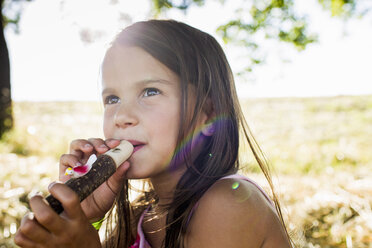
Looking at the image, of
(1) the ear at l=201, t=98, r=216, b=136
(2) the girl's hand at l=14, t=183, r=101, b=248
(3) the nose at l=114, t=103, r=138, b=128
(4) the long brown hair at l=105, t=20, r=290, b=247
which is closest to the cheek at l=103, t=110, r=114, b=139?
(3) the nose at l=114, t=103, r=138, b=128

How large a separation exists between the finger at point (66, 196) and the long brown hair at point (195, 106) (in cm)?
79

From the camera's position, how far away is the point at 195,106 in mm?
2119

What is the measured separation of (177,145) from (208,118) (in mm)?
358

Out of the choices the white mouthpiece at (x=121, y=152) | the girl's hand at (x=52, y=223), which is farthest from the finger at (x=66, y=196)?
the white mouthpiece at (x=121, y=152)

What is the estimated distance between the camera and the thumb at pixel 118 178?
5.94 ft

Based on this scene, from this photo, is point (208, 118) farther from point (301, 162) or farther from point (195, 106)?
point (301, 162)

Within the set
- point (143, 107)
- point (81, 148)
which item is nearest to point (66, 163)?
point (81, 148)

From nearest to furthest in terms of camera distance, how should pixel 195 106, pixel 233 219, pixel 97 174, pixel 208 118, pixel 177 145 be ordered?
pixel 97 174, pixel 233 219, pixel 177 145, pixel 195 106, pixel 208 118

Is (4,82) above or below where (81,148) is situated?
below

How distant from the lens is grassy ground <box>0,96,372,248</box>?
410 centimetres

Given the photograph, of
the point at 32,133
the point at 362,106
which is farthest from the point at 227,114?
the point at 362,106

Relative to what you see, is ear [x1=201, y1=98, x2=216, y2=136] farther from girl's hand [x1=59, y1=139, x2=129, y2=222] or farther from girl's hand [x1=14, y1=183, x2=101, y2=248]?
girl's hand [x1=14, y1=183, x2=101, y2=248]

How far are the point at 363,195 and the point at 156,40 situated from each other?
3976 millimetres

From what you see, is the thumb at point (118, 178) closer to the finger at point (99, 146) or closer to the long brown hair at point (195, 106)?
the finger at point (99, 146)
